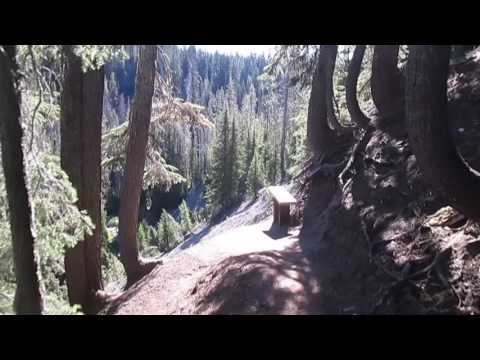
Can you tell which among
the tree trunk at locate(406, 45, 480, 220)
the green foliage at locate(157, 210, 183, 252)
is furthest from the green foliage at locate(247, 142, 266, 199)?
the tree trunk at locate(406, 45, 480, 220)

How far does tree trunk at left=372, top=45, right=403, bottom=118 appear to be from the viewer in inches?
332

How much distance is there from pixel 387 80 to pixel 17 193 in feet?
23.6

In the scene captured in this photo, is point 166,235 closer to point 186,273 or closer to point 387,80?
point 186,273

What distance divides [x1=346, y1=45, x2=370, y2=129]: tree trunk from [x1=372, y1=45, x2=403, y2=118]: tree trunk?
639 mm

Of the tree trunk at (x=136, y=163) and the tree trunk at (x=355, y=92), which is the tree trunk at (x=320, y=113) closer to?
the tree trunk at (x=355, y=92)

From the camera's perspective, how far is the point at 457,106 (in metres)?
7.12

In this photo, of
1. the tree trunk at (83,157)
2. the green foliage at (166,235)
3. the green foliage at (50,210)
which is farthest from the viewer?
the green foliage at (166,235)

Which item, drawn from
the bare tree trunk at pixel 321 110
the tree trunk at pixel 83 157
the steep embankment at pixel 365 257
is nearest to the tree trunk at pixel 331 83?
the bare tree trunk at pixel 321 110

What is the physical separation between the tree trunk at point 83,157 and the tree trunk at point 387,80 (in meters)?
5.33

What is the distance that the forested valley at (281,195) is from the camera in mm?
3686

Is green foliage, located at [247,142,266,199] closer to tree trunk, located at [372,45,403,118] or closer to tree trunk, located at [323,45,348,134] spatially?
tree trunk, located at [323,45,348,134]
